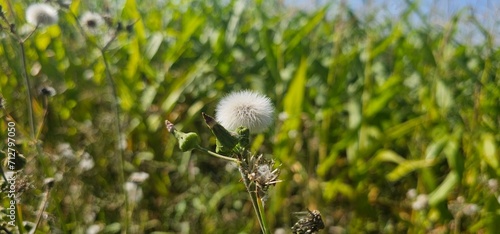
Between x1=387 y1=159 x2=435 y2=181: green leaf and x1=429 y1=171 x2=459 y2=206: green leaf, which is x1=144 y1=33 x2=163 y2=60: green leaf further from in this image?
x1=429 y1=171 x2=459 y2=206: green leaf

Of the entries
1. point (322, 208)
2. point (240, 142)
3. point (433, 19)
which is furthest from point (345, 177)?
point (240, 142)

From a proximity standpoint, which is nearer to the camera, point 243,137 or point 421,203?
point 243,137

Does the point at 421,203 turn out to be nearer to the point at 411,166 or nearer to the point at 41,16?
the point at 411,166

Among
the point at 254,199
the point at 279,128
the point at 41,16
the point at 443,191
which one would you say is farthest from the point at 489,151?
the point at 254,199

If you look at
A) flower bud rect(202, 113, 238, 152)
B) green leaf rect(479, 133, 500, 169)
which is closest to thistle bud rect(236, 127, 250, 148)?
flower bud rect(202, 113, 238, 152)

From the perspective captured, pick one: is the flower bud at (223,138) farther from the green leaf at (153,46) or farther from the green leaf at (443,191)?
the green leaf at (153,46)

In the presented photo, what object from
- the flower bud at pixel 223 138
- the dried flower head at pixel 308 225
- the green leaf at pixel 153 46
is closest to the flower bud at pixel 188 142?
A: the flower bud at pixel 223 138

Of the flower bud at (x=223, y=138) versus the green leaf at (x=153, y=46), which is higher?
the green leaf at (x=153, y=46)
